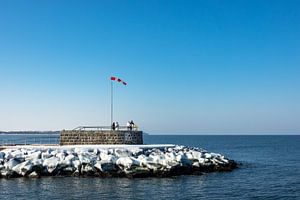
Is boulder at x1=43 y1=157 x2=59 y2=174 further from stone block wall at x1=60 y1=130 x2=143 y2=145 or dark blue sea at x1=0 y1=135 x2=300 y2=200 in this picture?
stone block wall at x1=60 y1=130 x2=143 y2=145

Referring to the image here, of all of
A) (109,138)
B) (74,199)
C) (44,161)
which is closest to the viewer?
(74,199)

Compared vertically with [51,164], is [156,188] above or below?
below

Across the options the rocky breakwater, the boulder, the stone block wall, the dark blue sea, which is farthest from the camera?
the stone block wall

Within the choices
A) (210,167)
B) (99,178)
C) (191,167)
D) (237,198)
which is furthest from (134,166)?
(237,198)

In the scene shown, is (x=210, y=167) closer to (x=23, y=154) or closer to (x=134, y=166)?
(x=134, y=166)

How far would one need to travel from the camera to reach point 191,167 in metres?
27.7

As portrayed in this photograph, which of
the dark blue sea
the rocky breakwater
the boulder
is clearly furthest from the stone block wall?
the dark blue sea

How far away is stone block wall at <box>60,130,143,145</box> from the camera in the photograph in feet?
111

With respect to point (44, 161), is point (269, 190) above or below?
below

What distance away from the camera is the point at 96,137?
3416 centimetres

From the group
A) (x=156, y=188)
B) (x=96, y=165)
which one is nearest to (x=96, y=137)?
(x=96, y=165)

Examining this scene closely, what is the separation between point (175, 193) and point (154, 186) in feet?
6.46

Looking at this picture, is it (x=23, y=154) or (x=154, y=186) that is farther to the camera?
(x=23, y=154)

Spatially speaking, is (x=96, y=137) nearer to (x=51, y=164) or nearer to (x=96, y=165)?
(x=51, y=164)
